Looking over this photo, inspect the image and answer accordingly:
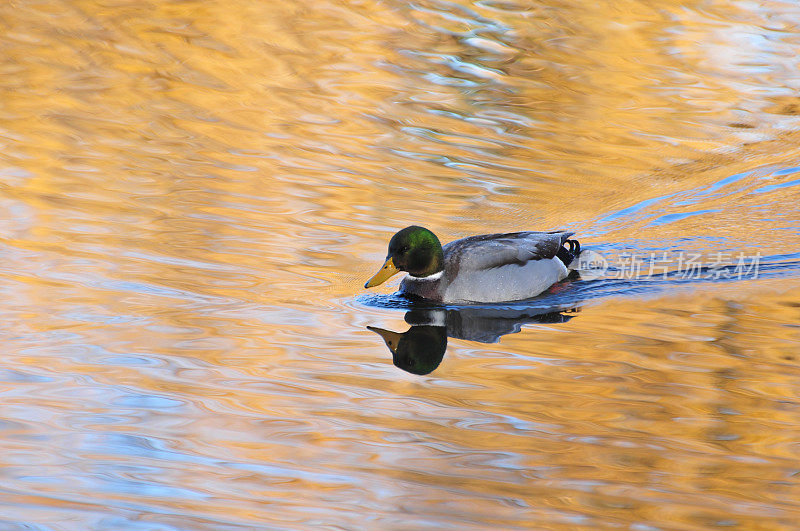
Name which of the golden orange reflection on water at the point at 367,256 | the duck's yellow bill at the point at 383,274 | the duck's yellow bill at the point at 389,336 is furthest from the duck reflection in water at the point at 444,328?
the duck's yellow bill at the point at 383,274

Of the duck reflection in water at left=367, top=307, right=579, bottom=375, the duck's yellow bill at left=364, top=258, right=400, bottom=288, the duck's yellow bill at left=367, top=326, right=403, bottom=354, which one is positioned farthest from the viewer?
the duck's yellow bill at left=364, top=258, right=400, bottom=288

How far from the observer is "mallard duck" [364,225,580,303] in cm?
658

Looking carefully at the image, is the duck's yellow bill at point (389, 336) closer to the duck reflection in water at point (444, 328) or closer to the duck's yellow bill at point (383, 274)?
the duck reflection in water at point (444, 328)

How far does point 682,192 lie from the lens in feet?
29.0

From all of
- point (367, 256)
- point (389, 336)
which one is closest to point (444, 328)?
point (389, 336)

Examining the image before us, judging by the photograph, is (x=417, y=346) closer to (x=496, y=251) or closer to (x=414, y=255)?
(x=414, y=255)

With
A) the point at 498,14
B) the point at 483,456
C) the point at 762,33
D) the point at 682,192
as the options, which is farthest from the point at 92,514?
the point at 762,33

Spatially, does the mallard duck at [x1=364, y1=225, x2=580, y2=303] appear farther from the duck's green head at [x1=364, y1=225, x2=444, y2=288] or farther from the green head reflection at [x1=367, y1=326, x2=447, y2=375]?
the green head reflection at [x1=367, y1=326, x2=447, y2=375]

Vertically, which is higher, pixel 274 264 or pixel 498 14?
pixel 498 14

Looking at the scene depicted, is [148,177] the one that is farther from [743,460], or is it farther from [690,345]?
[743,460]

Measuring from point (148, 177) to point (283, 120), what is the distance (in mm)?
2262

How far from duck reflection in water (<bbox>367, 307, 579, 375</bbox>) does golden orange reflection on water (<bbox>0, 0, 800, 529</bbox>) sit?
12 centimetres

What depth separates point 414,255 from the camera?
260 inches

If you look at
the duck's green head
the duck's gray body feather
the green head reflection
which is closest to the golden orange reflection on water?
the green head reflection
